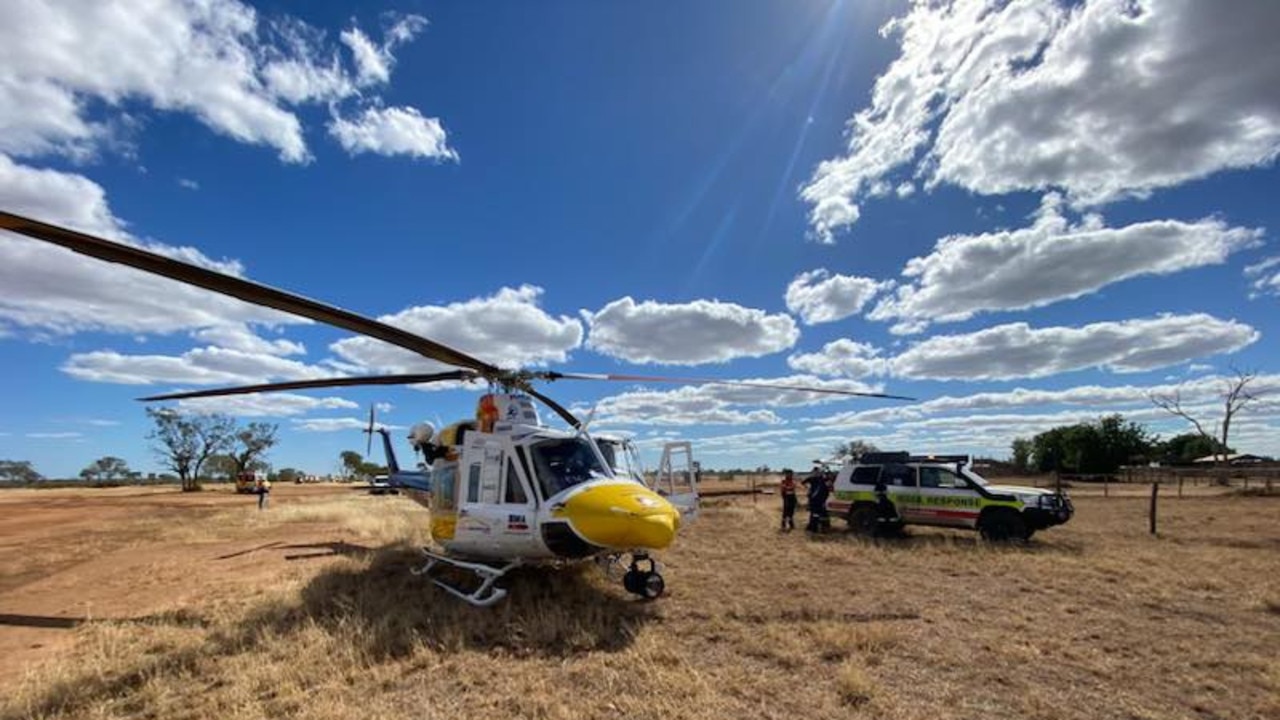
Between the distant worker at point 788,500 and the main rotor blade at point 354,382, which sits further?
the distant worker at point 788,500

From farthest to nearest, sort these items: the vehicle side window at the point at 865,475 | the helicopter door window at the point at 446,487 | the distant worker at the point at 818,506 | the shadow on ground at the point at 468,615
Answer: the distant worker at the point at 818,506, the vehicle side window at the point at 865,475, the helicopter door window at the point at 446,487, the shadow on ground at the point at 468,615

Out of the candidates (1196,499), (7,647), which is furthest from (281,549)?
(1196,499)

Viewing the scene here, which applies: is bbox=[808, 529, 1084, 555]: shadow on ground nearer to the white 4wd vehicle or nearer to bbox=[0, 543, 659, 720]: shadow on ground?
the white 4wd vehicle

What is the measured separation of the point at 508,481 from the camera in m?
9.49

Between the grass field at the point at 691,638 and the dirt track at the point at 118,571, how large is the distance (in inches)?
3.4

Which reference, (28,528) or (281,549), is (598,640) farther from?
(28,528)

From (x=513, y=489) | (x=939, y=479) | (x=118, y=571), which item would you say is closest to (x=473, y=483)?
(x=513, y=489)

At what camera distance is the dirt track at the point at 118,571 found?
31.5 feet

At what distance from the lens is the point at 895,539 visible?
16047 millimetres

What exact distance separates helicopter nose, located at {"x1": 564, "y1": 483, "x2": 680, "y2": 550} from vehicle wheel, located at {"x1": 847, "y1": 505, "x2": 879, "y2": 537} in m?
10.2

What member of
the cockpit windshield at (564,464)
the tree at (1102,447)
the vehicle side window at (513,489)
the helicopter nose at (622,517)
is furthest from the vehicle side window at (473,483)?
A: the tree at (1102,447)

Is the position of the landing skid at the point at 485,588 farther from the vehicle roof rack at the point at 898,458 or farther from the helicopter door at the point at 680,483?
the vehicle roof rack at the point at 898,458

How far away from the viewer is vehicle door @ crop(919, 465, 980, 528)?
15781mm

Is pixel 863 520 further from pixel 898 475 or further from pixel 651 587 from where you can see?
pixel 651 587
